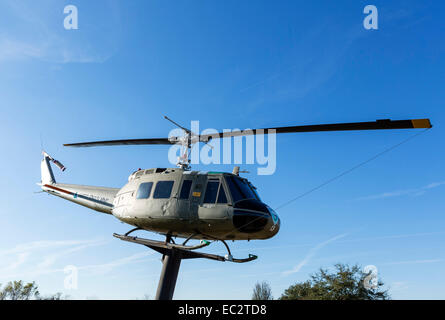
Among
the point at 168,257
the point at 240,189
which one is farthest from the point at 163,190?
the point at 168,257

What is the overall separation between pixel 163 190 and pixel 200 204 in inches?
63.6

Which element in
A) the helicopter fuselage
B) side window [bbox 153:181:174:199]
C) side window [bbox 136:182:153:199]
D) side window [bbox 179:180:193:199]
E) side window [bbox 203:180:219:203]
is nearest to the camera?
the helicopter fuselage

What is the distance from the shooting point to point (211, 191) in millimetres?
10562

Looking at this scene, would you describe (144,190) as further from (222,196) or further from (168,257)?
(222,196)

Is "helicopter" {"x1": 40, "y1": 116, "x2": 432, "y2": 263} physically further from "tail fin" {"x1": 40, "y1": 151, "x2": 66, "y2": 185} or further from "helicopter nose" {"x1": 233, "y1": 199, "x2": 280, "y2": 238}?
"tail fin" {"x1": 40, "y1": 151, "x2": 66, "y2": 185}

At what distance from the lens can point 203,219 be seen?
33.2ft

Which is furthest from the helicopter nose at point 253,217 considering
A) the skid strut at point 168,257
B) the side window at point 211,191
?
the skid strut at point 168,257

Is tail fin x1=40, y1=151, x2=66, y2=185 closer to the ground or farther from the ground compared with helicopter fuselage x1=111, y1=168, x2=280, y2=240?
farther from the ground

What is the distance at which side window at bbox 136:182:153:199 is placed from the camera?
11.3 m

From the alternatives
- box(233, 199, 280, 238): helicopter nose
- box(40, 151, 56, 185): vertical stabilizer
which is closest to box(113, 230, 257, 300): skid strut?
box(233, 199, 280, 238): helicopter nose

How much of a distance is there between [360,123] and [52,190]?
1622 centimetres

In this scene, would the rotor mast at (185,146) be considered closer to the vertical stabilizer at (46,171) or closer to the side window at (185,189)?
the side window at (185,189)
